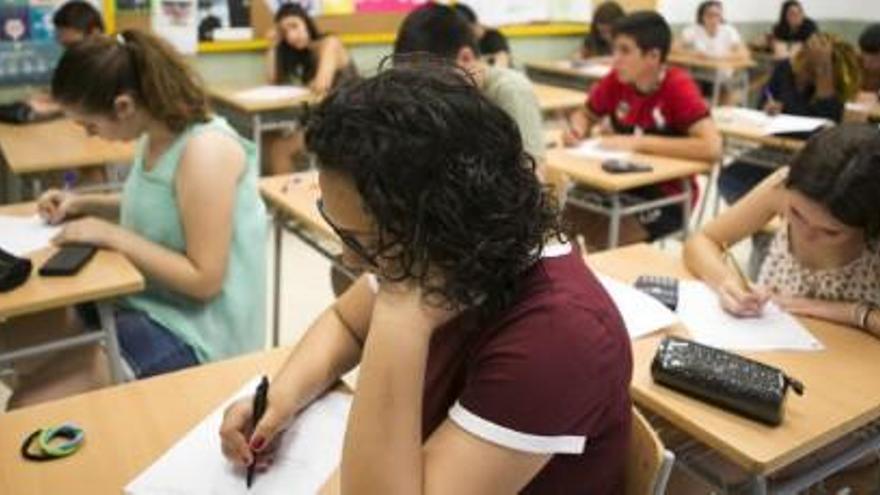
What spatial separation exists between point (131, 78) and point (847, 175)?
58.9 inches

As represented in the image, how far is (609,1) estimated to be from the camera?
6.13m

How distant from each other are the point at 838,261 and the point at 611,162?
1258 mm

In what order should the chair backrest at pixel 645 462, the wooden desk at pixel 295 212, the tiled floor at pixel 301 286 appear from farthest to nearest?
the tiled floor at pixel 301 286, the wooden desk at pixel 295 212, the chair backrest at pixel 645 462

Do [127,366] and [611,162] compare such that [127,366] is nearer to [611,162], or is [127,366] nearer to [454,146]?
[454,146]

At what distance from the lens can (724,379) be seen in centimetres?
132

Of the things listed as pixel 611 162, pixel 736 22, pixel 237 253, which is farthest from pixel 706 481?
pixel 736 22

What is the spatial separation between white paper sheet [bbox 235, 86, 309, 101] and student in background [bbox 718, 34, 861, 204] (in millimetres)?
2249

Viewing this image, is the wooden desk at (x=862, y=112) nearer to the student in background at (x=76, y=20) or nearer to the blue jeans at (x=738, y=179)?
the blue jeans at (x=738, y=179)

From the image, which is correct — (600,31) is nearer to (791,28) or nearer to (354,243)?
(791,28)

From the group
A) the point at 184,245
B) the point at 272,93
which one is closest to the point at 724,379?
the point at 184,245

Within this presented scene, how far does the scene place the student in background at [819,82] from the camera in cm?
384

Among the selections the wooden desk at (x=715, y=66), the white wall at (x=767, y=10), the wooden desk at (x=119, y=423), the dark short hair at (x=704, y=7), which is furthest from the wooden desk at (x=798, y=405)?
the white wall at (x=767, y=10)

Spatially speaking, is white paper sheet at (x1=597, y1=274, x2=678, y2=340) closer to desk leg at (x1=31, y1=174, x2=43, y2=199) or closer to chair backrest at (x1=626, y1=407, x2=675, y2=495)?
chair backrest at (x1=626, y1=407, x2=675, y2=495)

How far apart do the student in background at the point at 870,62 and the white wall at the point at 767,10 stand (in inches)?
116
